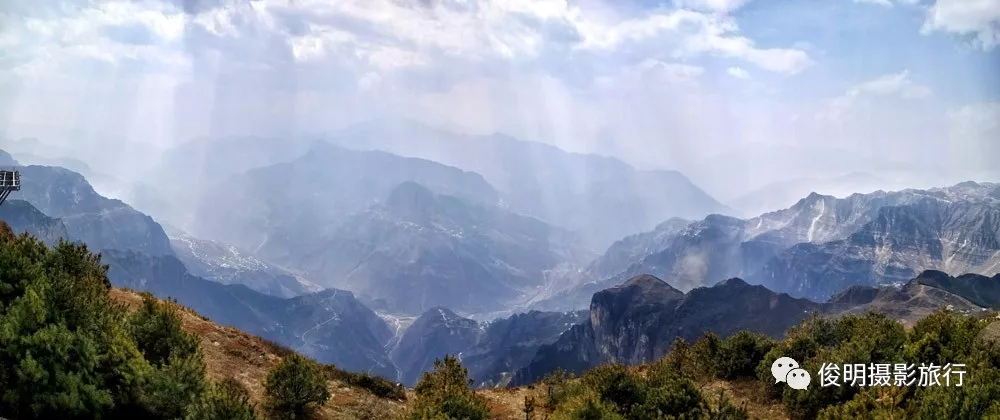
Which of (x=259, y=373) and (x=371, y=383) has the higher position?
(x=259, y=373)

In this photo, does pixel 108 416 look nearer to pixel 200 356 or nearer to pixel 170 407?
pixel 170 407

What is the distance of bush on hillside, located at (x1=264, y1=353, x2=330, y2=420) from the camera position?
18.8 metres

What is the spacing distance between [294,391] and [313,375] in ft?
2.92

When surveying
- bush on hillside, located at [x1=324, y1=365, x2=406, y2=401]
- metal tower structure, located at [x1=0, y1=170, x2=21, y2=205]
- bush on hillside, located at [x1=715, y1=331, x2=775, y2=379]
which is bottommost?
metal tower structure, located at [x1=0, y1=170, x2=21, y2=205]

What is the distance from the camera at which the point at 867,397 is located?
16031mm

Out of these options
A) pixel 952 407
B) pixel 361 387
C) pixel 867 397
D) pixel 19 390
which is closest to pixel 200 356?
pixel 19 390

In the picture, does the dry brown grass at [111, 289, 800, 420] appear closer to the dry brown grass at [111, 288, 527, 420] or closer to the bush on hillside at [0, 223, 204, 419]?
the dry brown grass at [111, 288, 527, 420]

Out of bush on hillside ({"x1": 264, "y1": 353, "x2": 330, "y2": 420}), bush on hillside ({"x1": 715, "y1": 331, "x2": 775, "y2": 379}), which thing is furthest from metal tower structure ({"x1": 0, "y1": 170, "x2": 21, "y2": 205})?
bush on hillside ({"x1": 715, "y1": 331, "x2": 775, "y2": 379})

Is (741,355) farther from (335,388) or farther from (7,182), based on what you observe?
(7,182)

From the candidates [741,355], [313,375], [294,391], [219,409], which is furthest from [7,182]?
[741,355]

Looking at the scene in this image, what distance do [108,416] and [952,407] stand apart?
77.0 ft

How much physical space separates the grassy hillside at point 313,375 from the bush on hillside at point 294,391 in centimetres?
5

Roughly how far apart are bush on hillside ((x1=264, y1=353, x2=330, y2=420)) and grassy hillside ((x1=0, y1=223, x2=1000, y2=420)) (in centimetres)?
5

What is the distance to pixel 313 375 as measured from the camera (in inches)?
775
